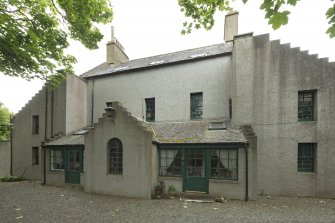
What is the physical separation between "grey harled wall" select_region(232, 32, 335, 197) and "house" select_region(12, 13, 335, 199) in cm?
→ 5

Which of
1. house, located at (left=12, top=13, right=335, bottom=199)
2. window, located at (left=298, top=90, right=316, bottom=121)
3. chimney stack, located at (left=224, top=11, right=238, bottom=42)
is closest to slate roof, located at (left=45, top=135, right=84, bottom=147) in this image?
house, located at (left=12, top=13, right=335, bottom=199)

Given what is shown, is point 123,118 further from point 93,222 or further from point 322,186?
point 322,186

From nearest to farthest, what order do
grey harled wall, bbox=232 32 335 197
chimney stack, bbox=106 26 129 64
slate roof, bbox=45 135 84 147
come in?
grey harled wall, bbox=232 32 335 197, slate roof, bbox=45 135 84 147, chimney stack, bbox=106 26 129 64

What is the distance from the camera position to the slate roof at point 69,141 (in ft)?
45.8

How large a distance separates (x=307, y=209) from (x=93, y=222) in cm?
903

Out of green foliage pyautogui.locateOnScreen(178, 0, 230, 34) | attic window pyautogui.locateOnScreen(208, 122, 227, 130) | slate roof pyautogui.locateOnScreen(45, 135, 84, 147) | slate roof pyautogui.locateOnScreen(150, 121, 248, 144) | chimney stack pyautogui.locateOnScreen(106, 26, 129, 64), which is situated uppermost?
chimney stack pyautogui.locateOnScreen(106, 26, 129, 64)

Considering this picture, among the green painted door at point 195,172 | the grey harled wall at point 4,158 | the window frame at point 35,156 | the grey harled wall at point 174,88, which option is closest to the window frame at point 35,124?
the window frame at point 35,156

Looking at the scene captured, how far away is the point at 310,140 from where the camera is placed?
11.3 meters

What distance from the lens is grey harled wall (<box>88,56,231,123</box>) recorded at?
46.9ft

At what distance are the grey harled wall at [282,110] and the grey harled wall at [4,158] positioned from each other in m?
21.0

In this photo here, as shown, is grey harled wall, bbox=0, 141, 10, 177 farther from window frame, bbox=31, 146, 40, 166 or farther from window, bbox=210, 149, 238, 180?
window, bbox=210, 149, 238, 180

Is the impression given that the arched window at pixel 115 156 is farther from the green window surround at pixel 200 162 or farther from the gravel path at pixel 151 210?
the green window surround at pixel 200 162

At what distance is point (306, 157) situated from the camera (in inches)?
451

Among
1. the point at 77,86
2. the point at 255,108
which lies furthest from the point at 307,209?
the point at 77,86
